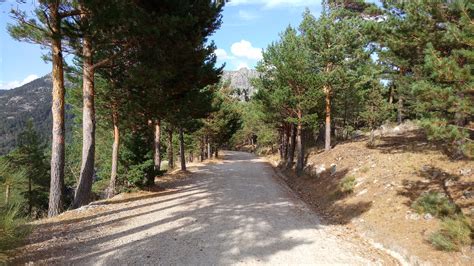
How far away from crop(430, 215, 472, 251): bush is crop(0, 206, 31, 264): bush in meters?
8.36

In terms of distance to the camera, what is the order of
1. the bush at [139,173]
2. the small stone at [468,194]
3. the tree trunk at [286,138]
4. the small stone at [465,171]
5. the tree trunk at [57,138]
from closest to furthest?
the small stone at [468,194]
the tree trunk at [57,138]
the small stone at [465,171]
the bush at [139,173]
the tree trunk at [286,138]

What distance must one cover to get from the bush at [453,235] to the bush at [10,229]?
8361 mm

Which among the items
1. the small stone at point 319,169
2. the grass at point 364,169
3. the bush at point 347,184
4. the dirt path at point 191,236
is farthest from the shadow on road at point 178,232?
the small stone at point 319,169

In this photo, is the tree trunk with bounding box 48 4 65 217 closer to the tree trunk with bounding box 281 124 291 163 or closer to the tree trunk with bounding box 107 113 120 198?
the tree trunk with bounding box 107 113 120 198

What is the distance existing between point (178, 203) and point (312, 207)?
561 centimetres

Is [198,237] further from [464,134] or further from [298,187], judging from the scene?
[298,187]

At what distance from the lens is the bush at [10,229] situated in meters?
5.54

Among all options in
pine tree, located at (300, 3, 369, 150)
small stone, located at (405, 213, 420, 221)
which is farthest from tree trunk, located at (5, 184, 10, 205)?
pine tree, located at (300, 3, 369, 150)

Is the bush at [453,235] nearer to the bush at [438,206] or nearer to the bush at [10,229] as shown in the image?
the bush at [438,206]

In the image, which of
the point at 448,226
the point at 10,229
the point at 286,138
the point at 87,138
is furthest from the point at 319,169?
the point at 10,229

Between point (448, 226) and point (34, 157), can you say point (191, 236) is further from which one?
point (34, 157)

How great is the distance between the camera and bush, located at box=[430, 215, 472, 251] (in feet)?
25.0

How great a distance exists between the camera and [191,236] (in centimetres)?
925

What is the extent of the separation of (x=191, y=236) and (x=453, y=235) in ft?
20.1
